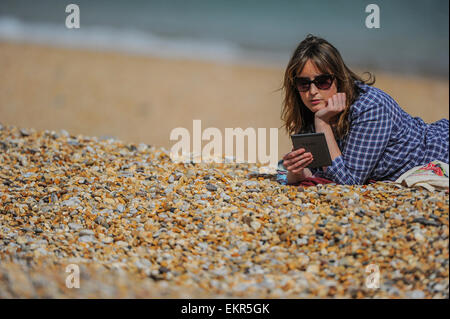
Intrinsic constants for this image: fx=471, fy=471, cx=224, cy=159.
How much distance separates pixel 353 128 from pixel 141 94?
9118 millimetres

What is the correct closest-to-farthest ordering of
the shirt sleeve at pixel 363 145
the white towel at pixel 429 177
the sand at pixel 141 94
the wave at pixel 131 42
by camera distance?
the white towel at pixel 429 177 → the shirt sleeve at pixel 363 145 → the sand at pixel 141 94 → the wave at pixel 131 42

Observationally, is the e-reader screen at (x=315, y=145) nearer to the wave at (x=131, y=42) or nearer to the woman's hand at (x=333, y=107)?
the woman's hand at (x=333, y=107)

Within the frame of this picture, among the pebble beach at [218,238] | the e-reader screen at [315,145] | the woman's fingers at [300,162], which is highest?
the e-reader screen at [315,145]

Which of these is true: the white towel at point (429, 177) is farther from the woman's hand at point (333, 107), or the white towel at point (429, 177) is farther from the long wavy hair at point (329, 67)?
the woman's hand at point (333, 107)

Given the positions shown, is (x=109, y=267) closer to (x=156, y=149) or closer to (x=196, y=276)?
(x=196, y=276)

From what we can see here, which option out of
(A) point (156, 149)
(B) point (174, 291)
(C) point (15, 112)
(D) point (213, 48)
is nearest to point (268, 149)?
(A) point (156, 149)

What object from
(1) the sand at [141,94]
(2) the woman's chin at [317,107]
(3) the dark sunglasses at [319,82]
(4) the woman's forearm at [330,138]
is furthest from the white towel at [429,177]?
(1) the sand at [141,94]

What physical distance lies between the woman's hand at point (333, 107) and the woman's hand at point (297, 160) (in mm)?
369

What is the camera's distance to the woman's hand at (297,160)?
155 inches

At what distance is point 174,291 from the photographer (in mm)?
2943

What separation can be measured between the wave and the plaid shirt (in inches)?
532

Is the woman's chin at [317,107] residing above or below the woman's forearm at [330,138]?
above

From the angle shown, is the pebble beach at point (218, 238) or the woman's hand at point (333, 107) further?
the woman's hand at point (333, 107)

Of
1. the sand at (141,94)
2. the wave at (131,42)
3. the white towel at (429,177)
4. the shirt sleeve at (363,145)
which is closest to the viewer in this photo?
the white towel at (429,177)
